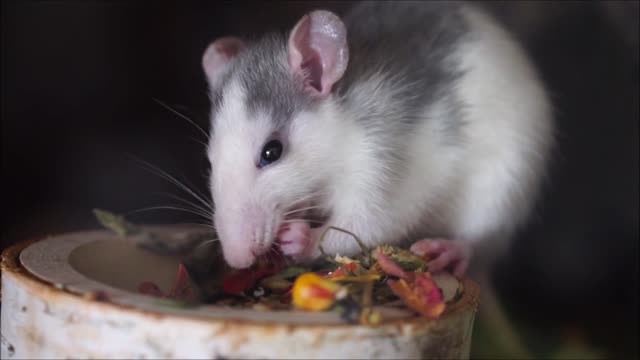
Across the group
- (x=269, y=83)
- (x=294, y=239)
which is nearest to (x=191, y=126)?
(x=269, y=83)

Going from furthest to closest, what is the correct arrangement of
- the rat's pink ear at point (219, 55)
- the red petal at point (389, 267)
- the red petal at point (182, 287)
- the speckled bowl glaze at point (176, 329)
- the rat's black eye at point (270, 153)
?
the rat's pink ear at point (219, 55) → the rat's black eye at point (270, 153) → the red petal at point (182, 287) → the red petal at point (389, 267) → the speckled bowl glaze at point (176, 329)

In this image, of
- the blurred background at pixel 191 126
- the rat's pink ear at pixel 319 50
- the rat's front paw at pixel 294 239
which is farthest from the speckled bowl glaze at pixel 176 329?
the blurred background at pixel 191 126

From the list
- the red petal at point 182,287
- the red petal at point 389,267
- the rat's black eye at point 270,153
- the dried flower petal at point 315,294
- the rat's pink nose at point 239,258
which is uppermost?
the rat's black eye at point 270,153

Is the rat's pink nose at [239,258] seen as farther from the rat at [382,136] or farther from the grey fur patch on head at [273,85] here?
the grey fur patch on head at [273,85]

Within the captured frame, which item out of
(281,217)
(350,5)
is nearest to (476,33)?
(350,5)

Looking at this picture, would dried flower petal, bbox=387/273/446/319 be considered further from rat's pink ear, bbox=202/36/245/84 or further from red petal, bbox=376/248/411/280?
rat's pink ear, bbox=202/36/245/84
